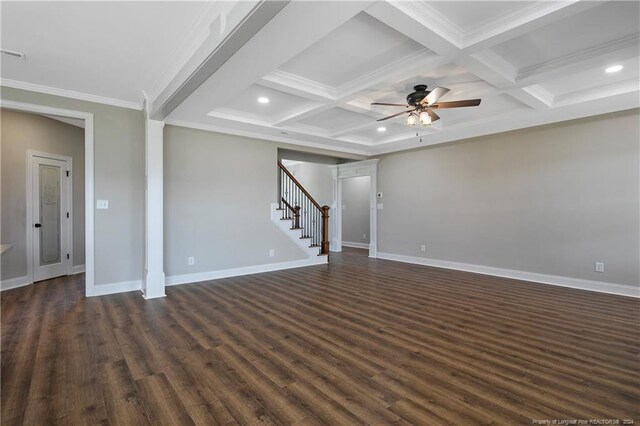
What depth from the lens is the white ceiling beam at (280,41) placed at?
6.93ft

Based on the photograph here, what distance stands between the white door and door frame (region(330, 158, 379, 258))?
6.14m

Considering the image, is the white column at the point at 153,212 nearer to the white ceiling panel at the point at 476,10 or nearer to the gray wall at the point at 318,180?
the white ceiling panel at the point at 476,10

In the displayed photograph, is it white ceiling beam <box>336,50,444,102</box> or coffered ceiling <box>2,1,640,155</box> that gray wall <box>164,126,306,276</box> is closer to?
coffered ceiling <box>2,1,640,155</box>

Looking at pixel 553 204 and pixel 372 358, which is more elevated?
pixel 553 204

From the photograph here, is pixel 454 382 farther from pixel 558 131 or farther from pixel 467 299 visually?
pixel 558 131

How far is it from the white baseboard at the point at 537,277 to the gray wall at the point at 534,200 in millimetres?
82

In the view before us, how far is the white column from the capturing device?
166 inches

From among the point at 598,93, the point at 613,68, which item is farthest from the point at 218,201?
the point at 598,93

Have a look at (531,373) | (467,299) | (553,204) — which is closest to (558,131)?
(553,204)

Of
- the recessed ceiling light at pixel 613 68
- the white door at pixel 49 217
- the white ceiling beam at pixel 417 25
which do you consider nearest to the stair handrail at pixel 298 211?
the white door at pixel 49 217

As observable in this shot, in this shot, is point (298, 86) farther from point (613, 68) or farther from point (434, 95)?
point (613, 68)

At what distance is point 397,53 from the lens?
122 inches

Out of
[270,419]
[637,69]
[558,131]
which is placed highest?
[637,69]

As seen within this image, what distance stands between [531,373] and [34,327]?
4.64 meters
